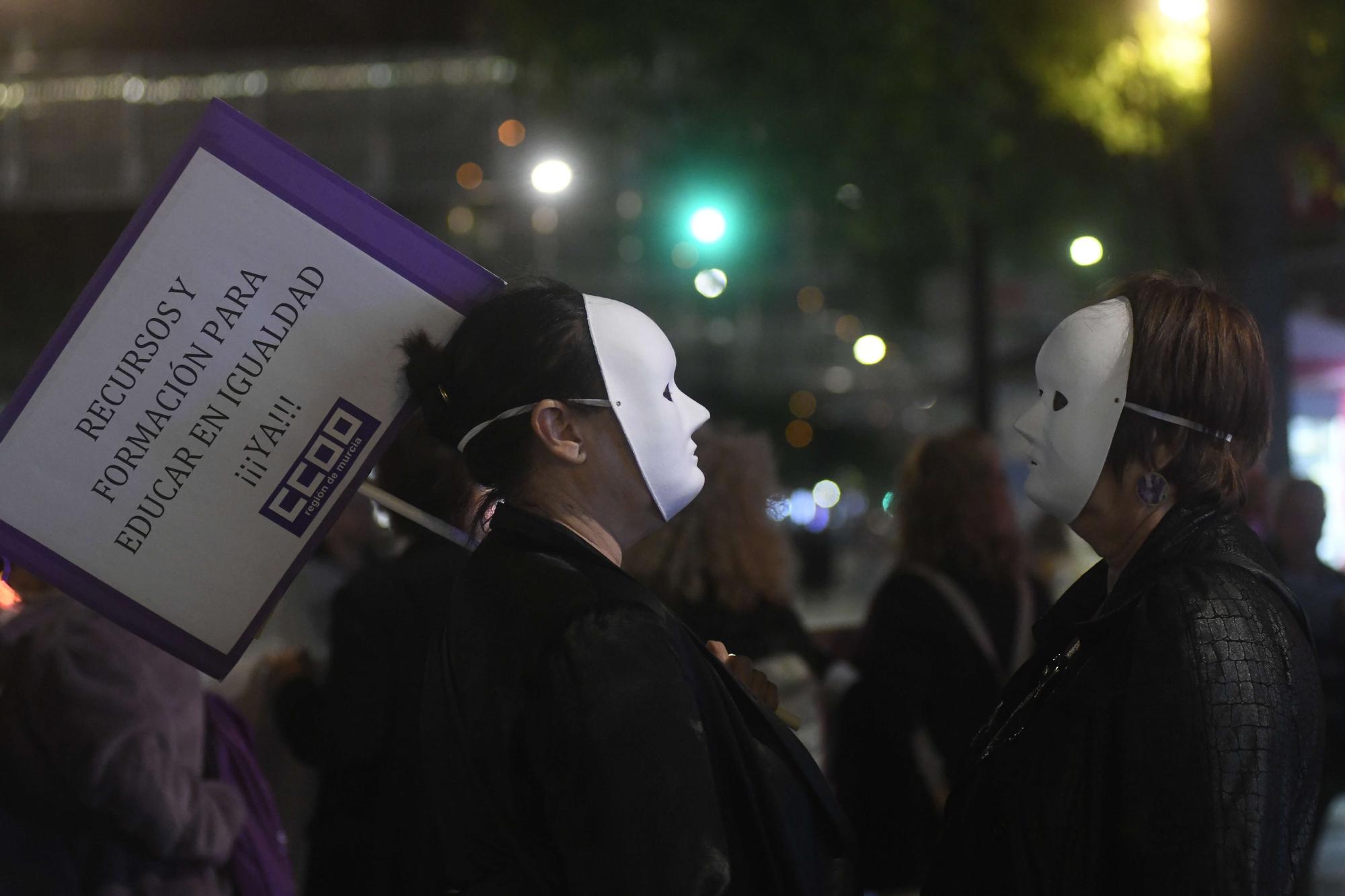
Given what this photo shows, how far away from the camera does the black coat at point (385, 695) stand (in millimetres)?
3410

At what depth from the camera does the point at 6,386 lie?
31.2 metres

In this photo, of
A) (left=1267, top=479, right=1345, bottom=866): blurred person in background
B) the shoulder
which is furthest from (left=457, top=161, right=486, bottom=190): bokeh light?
the shoulder

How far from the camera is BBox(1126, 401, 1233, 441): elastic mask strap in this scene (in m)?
2.05

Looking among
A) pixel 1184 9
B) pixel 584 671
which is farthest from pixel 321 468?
pixel 1184 9

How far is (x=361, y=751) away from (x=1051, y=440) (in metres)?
2.18

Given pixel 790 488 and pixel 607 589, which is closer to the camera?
pixel 607 589

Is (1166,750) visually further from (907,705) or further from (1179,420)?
(907,705)

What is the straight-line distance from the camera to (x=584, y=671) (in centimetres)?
168

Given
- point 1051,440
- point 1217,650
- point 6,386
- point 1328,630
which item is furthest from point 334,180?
point 6,386

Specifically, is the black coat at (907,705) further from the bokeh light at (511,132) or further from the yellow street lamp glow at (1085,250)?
the bokeh light at (511,132)

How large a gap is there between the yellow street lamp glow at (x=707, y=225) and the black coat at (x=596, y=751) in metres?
8.60

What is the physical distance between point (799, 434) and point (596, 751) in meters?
47.9

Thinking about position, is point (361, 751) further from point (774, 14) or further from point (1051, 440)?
point (774, 14)

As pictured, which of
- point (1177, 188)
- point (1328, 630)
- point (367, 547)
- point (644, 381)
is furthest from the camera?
point (1177, 188)
